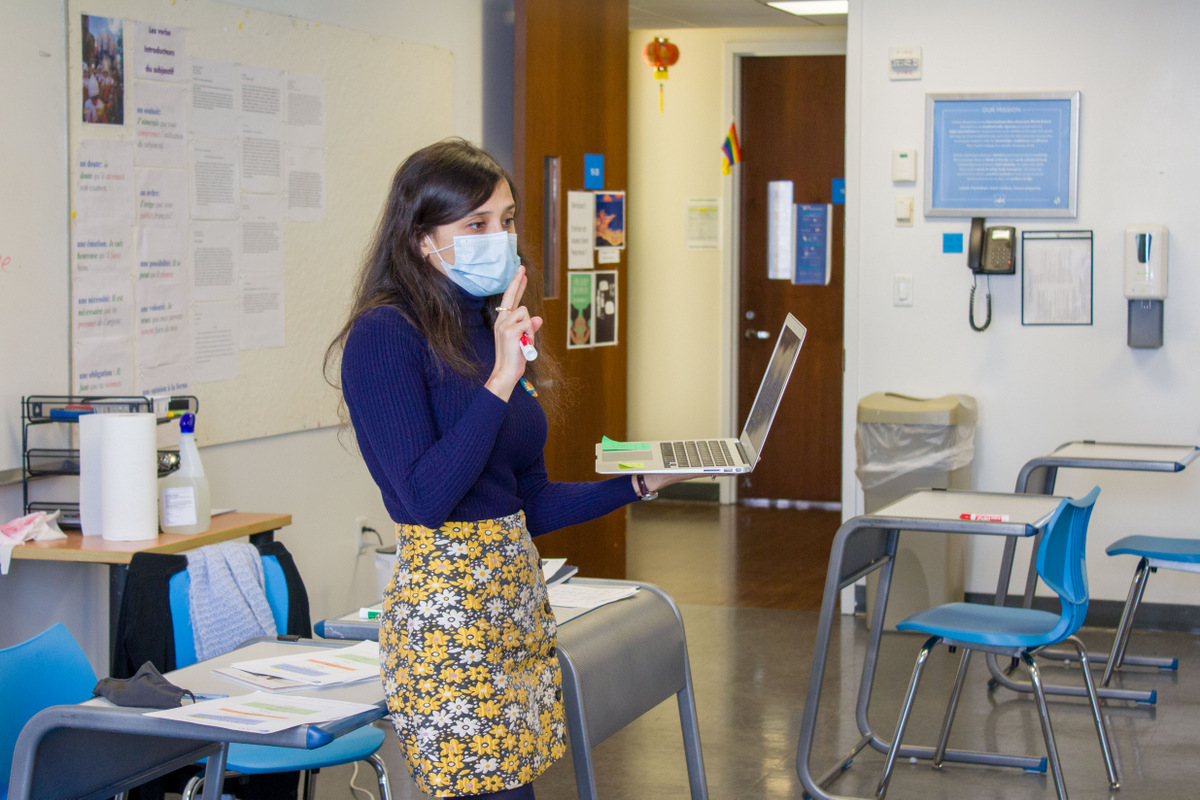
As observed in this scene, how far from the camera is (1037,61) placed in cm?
492

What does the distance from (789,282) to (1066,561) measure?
15.3ft

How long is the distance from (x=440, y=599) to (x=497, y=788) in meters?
0.26

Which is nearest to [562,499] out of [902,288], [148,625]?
[148,625]

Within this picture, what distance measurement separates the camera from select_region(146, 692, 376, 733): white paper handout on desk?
1.57m

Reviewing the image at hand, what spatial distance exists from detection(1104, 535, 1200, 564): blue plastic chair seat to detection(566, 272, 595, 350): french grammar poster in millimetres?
2224

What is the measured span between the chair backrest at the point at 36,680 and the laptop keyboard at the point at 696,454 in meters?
1.08

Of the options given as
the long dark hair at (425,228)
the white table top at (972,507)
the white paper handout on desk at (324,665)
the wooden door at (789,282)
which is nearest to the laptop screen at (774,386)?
the long dark hair at (425,228)

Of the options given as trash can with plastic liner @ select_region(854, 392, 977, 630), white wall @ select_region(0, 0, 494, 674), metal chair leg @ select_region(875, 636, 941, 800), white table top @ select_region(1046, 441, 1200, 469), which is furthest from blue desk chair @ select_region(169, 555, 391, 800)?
trash can with plastic liner @ select_region(854, 392, 977, 630)

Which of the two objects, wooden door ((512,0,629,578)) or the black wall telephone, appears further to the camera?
the black wall telephone

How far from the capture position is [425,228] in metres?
1.72

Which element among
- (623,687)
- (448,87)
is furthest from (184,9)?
(623,687)

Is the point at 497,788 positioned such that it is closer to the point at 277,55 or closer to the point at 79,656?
the point at 79,656

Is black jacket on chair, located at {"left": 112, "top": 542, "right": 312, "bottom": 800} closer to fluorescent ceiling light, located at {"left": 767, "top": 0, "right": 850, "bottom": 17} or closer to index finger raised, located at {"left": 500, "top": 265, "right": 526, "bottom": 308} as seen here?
index finger raised, located at {"left": 500, "top": 265, "right": 526, "bottom": 308}

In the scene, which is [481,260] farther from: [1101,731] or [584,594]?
[1101,731]
